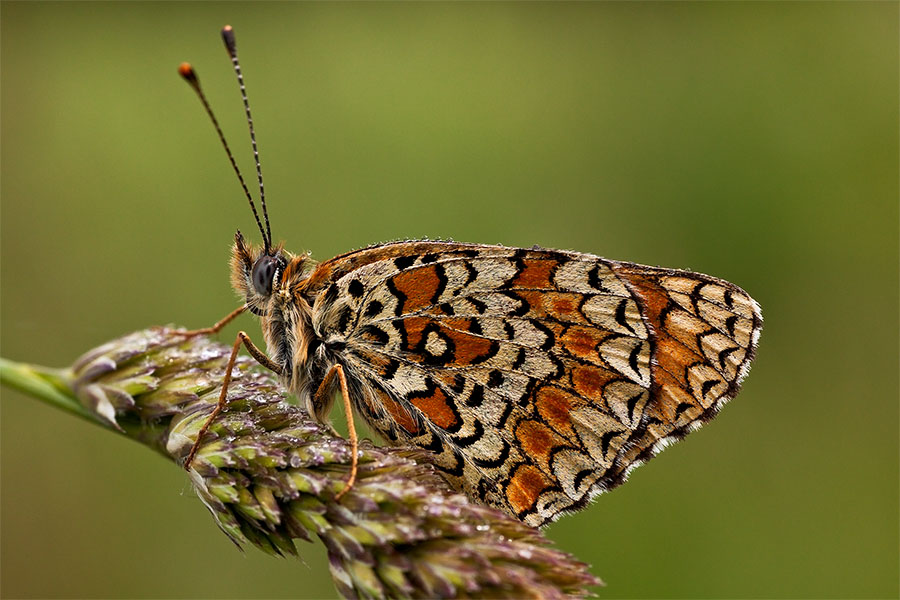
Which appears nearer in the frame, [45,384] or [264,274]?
[45,384]

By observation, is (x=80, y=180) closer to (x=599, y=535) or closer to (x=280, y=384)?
(x=280, y=384)

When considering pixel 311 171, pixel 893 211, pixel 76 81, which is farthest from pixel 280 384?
pixel 893 211

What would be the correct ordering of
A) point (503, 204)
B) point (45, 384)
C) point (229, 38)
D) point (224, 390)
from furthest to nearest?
1. point (503, 204)
2. point (229, 38)
3. point (45, 384)
4. point (224, 390)

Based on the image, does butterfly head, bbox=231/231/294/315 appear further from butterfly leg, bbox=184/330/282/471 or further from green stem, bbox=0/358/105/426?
green stem, bbox=0/358/105/426

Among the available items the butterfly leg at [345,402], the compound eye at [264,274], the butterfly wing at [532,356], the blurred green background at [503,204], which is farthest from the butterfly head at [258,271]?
the blurred green background at [503,204]

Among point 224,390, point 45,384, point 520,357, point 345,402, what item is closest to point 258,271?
point 224,390

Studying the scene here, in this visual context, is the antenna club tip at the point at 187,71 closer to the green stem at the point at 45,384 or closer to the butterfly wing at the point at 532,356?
the butterfly wing at the point at 532,356

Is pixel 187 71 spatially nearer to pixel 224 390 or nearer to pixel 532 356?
pixel 224 390

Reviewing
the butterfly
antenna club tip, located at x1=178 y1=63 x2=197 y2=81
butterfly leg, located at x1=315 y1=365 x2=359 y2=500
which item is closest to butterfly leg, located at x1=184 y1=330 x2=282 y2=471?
the butterfly
